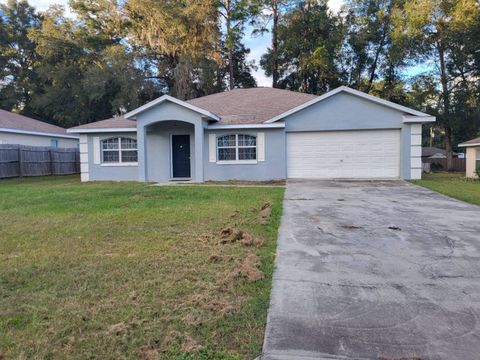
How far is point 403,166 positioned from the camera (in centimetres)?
1527

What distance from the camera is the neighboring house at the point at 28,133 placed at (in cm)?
2108

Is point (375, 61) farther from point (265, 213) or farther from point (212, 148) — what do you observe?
point (265, 213)

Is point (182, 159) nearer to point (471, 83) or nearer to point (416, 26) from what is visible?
point (416, 26)

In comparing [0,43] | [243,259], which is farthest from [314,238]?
[0,43]

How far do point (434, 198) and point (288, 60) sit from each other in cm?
2371

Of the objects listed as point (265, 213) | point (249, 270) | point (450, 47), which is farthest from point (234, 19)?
point (249, 270)

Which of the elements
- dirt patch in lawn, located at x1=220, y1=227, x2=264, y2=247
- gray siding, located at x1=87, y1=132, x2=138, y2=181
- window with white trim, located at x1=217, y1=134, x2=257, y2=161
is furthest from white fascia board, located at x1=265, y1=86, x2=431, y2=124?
dirt patch in lawn, located at x1=220, y1=227, x2=264, y2=247

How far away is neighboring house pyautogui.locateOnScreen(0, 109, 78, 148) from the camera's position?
21.1 metres

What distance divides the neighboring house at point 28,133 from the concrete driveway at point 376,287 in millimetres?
19860

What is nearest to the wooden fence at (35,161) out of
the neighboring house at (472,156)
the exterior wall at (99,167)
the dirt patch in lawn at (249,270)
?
the exterior wall at (99,167)

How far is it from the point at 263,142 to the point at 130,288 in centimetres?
1258

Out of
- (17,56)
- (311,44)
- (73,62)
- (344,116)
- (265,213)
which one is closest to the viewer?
(265,213)

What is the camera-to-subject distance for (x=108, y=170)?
16875 millimetres

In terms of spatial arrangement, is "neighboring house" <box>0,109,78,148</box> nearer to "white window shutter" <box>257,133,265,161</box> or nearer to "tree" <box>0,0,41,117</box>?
"tree" <box>0,0,41,117</box>
